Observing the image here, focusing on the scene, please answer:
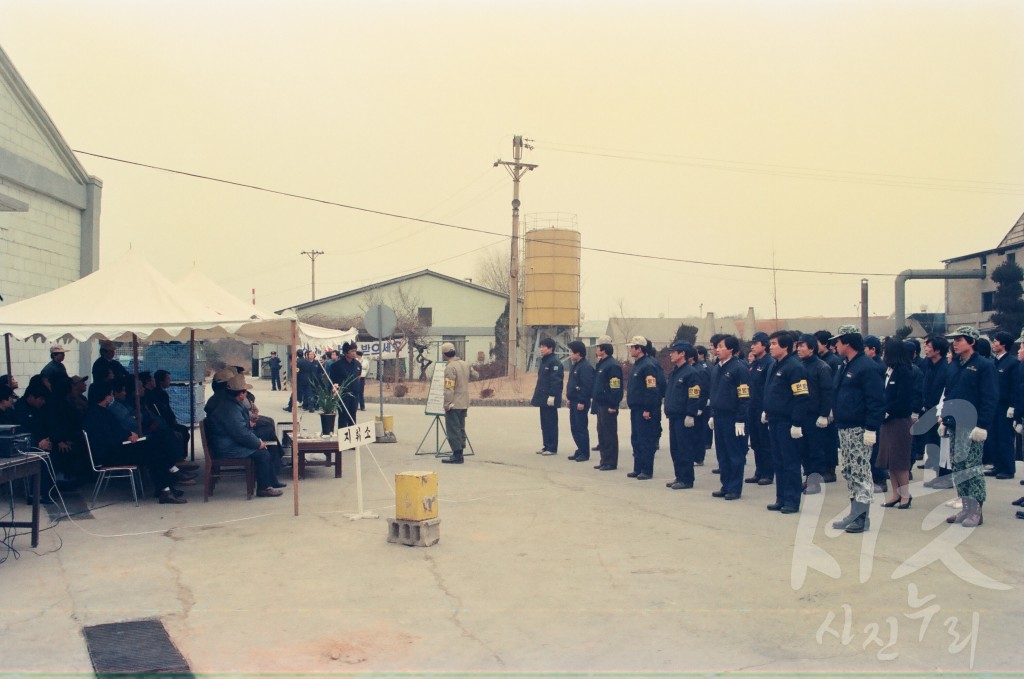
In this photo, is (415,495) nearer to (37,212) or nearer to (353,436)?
(353,436)

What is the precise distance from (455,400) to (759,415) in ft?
15.7

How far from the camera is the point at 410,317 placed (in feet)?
170

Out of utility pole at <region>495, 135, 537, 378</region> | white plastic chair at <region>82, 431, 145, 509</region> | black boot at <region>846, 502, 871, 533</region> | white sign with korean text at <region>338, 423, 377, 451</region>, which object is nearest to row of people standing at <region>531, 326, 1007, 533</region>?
black boot at <region>846, 502, 871, 533</region>

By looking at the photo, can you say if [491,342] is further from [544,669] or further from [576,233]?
[544,669]

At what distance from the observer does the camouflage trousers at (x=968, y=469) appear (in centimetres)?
884

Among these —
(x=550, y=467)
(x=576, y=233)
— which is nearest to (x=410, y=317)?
(x=576, y=233)

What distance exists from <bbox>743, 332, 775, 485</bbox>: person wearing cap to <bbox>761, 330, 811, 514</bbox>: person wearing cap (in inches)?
87.4

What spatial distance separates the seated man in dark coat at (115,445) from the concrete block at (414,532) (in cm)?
382

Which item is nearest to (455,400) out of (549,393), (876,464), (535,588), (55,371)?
(549,393)

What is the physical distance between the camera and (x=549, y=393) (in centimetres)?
1509

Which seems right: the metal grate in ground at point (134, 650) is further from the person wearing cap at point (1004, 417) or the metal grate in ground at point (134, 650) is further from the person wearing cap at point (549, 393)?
the person wearing cap at point (1004, 417)

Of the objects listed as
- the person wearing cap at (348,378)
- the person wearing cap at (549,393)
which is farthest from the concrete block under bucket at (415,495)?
the person wearing cap at (348,378)

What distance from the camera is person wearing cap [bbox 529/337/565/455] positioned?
49.6 feet

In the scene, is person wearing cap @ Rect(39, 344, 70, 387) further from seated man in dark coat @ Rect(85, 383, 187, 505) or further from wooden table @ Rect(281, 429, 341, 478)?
wooden table @ Rect(281, 429, 341, 478)
